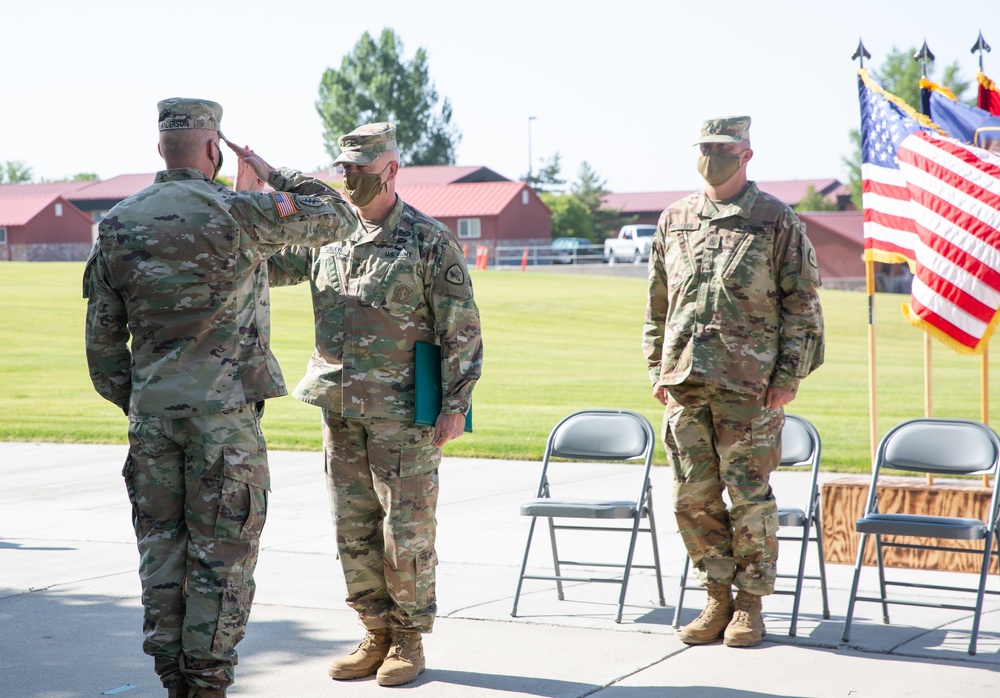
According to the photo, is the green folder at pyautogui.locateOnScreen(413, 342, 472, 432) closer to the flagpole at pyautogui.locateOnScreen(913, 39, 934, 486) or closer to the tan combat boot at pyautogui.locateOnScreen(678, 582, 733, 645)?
the tan combat boot at pyautogui.locateOnScreen(678, 582, 733, 645)

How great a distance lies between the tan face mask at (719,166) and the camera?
5727 mm

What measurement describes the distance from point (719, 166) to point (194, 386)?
2.80 meters

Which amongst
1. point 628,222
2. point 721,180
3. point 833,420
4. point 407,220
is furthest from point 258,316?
point 628,222

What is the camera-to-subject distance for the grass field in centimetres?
1445

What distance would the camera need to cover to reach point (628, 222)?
268 ft

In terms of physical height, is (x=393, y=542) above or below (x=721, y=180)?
below

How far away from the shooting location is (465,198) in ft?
228

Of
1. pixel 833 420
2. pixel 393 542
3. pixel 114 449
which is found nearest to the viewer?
pixel 393 542

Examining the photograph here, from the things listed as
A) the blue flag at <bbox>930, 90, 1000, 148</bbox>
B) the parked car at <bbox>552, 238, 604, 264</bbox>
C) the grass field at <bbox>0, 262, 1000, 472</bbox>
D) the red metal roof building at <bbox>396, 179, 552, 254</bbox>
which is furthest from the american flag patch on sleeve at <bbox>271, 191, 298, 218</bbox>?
the red metal roof building at <bbox>396, 179, 552, 254</bbox>

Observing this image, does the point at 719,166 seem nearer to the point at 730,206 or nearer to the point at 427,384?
the point at 730,206

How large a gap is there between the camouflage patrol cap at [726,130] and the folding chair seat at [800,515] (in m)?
1.60

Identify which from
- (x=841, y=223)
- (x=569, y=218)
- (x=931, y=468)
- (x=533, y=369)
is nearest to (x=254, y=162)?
(x=931, y=468)

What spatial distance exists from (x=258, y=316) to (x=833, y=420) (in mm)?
12536

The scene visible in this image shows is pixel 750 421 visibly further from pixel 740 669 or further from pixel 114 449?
pixel 114 449
